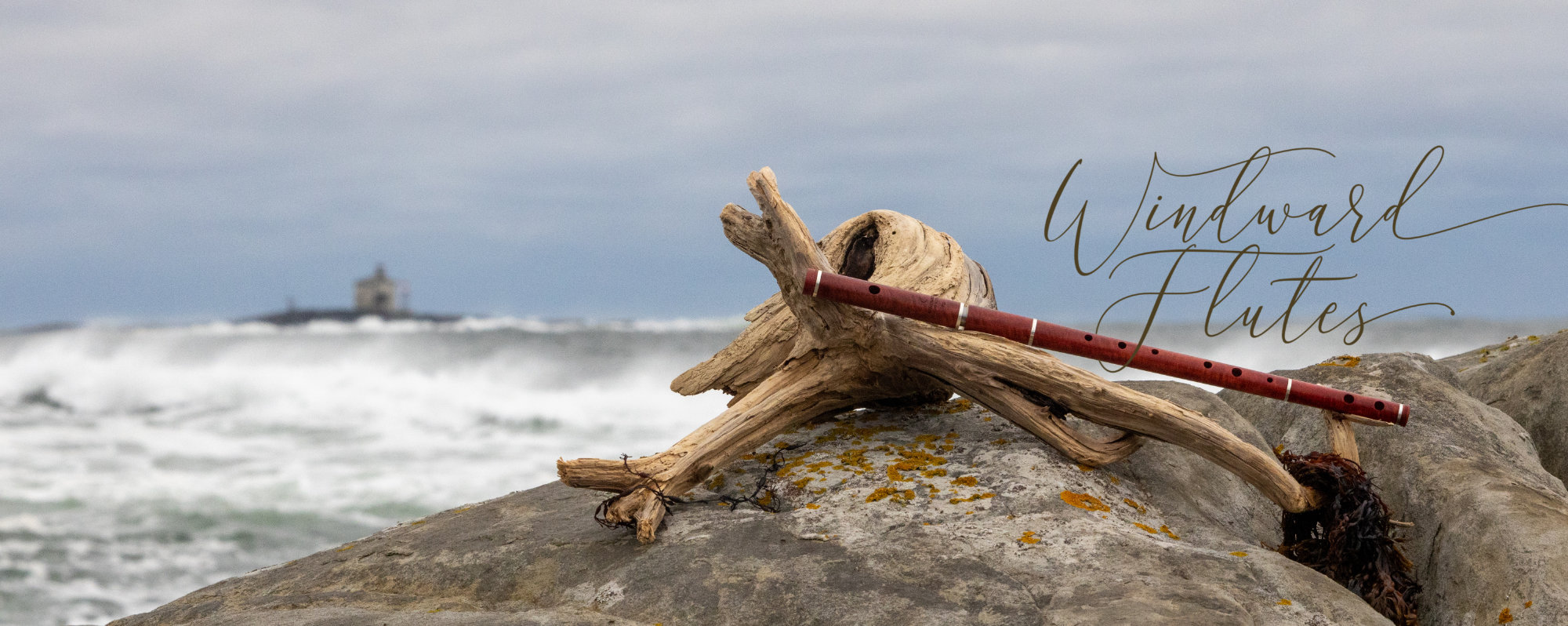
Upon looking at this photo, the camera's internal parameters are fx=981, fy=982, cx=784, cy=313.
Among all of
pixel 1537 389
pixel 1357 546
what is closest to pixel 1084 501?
pixel 1357 546

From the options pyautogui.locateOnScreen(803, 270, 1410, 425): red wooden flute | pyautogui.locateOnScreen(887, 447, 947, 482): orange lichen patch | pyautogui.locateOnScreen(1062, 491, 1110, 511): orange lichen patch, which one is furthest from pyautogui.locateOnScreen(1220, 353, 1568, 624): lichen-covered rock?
pyautogui.locateOnScreen(887, 447, 947, 482): orange lichen patch

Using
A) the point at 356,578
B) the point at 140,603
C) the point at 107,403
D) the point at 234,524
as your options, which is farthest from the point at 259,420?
the point at 356,578

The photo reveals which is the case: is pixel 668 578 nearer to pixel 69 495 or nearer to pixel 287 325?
pixel 69 495

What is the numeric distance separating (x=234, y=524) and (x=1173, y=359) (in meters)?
13.1

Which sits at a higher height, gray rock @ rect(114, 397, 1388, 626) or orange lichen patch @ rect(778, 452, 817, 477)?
orange lichen patch @ rect(778, 452, 817, 477)

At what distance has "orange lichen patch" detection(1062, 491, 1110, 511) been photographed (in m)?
5.10

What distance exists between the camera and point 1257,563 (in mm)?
4586

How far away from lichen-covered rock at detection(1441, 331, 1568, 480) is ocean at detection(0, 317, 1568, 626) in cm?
292

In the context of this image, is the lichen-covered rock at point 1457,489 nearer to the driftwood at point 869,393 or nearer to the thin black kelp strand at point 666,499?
the driftwood at point 869,393

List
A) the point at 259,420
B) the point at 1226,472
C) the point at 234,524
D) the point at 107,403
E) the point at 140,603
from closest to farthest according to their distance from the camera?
the point at 1226,472 < the point at 140,603 < the point at 234,524 < the point at 259,420 < the point at 107,403

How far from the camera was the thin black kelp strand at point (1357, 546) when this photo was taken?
512 centimetres

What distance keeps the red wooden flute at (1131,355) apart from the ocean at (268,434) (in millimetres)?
3280

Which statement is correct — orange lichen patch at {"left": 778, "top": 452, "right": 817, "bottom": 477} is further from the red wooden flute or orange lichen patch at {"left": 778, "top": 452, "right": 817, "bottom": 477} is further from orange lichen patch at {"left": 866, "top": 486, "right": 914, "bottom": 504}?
the red wooden flute

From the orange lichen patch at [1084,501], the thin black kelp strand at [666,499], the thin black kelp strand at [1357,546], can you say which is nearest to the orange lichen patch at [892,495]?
the thin black kelp strand at [666,499]
